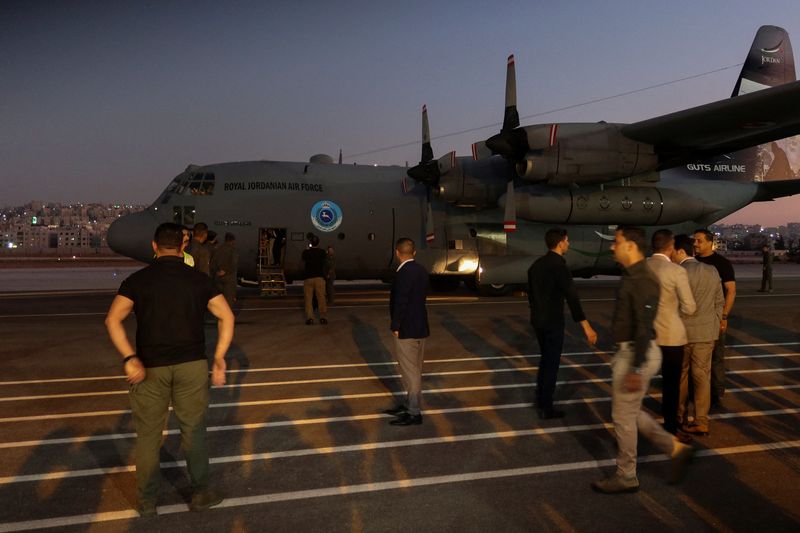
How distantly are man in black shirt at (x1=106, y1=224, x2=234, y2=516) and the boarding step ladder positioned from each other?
12398mm

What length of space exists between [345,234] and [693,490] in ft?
44.4

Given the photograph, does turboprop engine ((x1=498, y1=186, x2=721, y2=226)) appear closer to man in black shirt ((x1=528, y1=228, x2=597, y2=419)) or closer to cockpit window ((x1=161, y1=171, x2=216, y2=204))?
cockpit window ((x1=161, y1=171, x2=216, y2=204))

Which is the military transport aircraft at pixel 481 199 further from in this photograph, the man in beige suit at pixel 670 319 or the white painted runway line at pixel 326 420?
the man in beige suit at pixel 670 319

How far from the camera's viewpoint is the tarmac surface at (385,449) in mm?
3814

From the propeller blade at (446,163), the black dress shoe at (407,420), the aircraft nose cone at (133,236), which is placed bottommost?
the black dress shoe at (407,420)

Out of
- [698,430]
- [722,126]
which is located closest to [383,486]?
[698,430]

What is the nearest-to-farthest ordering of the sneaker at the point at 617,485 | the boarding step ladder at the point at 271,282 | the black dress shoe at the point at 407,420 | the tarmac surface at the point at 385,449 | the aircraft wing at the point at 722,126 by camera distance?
the tarmac surface at the point at 385,449 < the sneaker at the point at 617,485 < the black dress shoe at the point at 407,420 < the aircraft wing at the point at 722,126 < the boarding step ladder at the point at 271,282

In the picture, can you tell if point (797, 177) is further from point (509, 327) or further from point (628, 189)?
point (509, 327)

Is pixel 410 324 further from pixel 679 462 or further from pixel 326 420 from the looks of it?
pixel 679 462

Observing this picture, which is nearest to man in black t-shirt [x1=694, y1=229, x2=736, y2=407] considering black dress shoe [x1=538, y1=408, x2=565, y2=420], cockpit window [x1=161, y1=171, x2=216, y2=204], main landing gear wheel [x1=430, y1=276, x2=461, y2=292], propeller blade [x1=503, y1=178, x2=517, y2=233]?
black dress shoe [x1=538, y1=408, x2=565, y2=420]

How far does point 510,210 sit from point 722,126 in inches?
210

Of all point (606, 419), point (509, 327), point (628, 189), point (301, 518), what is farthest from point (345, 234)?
point (301, 518)

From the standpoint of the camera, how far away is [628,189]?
16.3 metres

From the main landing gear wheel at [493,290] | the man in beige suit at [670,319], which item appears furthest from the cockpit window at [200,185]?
the man in beige suit at [670,319]
